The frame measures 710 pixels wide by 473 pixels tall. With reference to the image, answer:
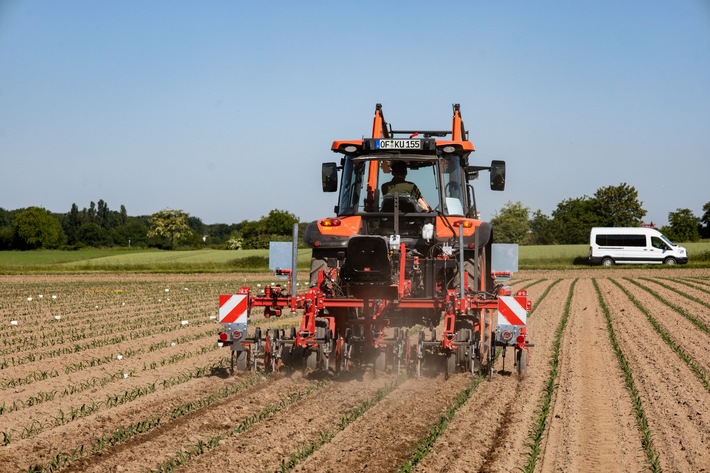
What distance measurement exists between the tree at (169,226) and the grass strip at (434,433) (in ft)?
376

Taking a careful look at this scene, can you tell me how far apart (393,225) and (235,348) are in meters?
2.53

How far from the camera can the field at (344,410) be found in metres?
6.21

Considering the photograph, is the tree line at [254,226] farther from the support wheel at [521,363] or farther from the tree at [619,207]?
the support wheel at [521,363]

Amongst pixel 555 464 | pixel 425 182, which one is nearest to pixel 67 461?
pixel 555 464

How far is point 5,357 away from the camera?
11.6 meters

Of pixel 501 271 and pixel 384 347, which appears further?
pixel 501 271

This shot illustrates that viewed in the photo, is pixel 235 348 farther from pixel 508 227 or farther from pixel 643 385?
pixel 508 227

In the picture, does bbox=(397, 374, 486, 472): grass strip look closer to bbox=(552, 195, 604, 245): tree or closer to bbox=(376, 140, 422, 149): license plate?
bbox=(376, 140, 422, 149): license plate

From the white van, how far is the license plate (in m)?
35.7

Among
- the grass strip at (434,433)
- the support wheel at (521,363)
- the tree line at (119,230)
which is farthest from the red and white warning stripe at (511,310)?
the tree line at (119,230)

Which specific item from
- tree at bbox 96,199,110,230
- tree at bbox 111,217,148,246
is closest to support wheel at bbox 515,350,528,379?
tree at bbox 111,217,148,246

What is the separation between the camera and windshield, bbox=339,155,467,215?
10664 mm

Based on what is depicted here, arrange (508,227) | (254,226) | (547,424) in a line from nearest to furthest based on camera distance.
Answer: (547,424) → (508,227) → (254,226)

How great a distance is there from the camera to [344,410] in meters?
7.95
